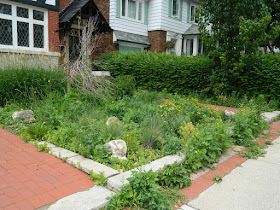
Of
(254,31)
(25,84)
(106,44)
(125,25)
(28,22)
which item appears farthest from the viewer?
(125,25)

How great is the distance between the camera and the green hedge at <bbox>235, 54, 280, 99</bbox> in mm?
8391

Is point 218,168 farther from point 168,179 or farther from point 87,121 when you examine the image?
point 87,121

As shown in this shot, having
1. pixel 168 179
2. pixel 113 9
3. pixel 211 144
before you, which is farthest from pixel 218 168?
pixel 113 9

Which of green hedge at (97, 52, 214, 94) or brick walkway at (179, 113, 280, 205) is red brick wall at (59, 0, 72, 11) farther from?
brick walkway at (179, 113, 280, 205)

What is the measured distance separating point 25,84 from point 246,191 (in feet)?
20.3

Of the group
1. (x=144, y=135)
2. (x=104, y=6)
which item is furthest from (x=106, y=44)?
(x=144, y=135)

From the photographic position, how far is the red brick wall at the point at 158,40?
1680 cm

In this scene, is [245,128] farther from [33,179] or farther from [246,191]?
[33,179]

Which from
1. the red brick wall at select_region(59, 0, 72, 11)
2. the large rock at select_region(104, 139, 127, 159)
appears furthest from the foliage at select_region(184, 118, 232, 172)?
the red brick wall at select_region(59, 0, 72, 11)

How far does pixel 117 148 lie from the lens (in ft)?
12.4

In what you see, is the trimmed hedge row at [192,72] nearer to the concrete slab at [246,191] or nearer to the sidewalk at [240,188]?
the sidewalk at [240,188]

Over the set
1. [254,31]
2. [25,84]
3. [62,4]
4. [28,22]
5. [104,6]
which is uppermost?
[104,6]

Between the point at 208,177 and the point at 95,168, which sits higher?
the point at 95,168

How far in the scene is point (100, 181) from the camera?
9.70 ft
